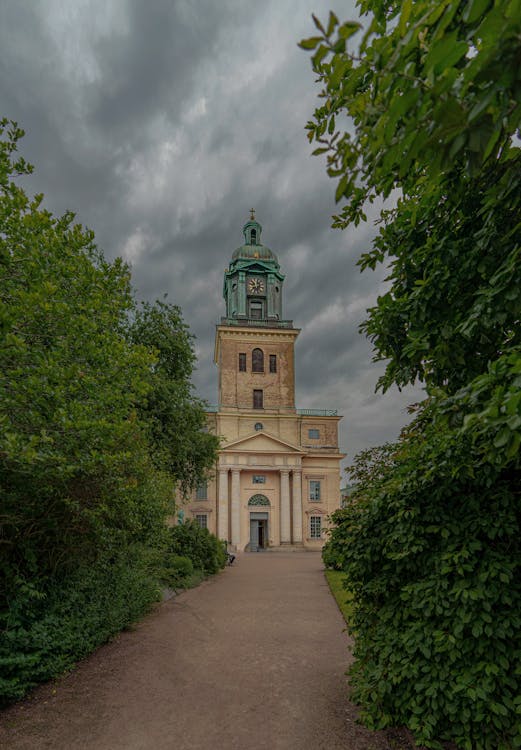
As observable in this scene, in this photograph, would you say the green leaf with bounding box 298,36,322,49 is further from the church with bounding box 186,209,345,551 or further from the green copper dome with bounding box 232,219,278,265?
the green copper dome with bounding box 232,219,278,265

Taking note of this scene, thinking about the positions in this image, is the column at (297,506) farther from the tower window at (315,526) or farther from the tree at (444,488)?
the tree at (444,488)

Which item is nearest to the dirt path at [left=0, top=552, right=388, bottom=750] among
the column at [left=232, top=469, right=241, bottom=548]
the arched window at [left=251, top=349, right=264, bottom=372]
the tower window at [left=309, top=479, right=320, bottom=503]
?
the column at [left=232, top=469, right=241, bottom=548]

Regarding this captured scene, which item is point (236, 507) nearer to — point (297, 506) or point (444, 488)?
point (297, 506)

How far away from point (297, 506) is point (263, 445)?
601 centimetres

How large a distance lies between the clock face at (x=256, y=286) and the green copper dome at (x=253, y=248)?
2.22 metres

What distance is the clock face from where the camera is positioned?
160 ft

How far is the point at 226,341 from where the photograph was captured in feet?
155

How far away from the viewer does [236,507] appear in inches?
1665

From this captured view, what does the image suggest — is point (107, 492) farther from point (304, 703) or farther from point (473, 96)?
point (473, 96)

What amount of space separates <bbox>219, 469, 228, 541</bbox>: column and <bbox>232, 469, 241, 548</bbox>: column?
0.64m

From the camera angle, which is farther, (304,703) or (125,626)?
(125,626)

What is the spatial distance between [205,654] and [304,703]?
293 centimetres

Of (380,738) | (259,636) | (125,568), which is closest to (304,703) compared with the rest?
(380,738)

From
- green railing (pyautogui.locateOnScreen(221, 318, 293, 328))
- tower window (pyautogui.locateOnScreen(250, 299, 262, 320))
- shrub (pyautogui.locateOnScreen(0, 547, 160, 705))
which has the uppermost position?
tower window (pyautogui.locateOnScreen(250, 299, 262, 320))
